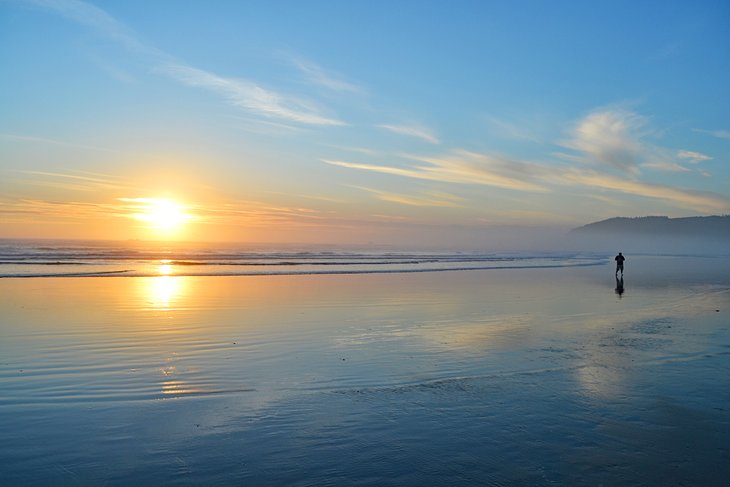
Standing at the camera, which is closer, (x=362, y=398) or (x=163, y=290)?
(x=362, y=398)

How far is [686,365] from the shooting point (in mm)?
10523

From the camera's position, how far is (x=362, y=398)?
8211mm

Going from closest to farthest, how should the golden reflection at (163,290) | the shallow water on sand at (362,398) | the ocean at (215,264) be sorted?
1. the shallow water on sand at (362,398)
2. the golden reflection at (163,290)
3. the ocean at (215,264)

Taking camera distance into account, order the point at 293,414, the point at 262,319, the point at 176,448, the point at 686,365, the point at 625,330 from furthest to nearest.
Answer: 1. the point at 262,319
2. the point at 625,330
3. the point at 686,365
4. the point at 293,414
5. the point at 176,448

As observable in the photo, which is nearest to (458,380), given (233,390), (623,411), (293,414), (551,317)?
(623,411)

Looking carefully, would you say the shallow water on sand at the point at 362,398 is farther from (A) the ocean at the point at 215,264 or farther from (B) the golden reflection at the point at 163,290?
(A) the ocean at the point at 215,264

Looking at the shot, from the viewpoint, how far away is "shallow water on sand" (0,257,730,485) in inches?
229

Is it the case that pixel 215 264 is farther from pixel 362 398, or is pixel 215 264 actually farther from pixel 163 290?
pixel 362 398

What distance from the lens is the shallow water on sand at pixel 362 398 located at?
5.81m

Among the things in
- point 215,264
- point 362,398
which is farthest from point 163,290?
point 215,264

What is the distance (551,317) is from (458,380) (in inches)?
354

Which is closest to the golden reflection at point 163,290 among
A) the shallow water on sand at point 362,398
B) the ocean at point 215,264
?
the shallow water on sand at point 362,398

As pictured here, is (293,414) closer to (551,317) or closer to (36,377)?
(36,377)

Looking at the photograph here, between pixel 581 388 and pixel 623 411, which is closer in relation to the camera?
pixel 623 411
